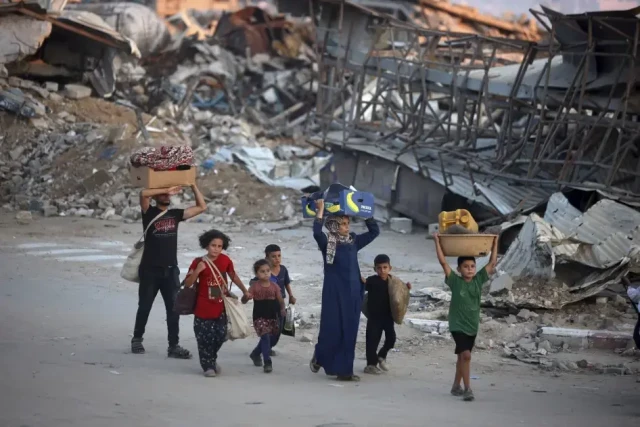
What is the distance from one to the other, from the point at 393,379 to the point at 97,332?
2956mm

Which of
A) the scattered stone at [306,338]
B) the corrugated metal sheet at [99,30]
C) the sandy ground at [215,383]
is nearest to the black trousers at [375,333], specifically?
the sandy ground at [215,383]

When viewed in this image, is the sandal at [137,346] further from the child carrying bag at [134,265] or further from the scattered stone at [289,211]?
the scattered stone at [289,211]

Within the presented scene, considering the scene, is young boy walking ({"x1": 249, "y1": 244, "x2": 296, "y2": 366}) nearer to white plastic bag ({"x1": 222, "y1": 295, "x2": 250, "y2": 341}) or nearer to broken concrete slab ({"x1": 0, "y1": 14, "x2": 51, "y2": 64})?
white plastic bag ({"x1": 222, "y1": 295, "x2": 250, "y2": 341})

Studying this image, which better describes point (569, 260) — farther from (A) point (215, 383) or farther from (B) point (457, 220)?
(A) point (215, 383)

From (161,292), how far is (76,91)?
18002mm

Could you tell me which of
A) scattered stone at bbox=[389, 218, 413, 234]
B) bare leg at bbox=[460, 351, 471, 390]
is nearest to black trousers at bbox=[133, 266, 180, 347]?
bare leg at bbox=[460, 351, 471, 390]

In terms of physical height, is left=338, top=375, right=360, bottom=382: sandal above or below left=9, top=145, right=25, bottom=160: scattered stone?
below

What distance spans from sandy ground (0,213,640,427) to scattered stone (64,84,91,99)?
1330cm

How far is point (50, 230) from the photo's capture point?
1756 centimetres

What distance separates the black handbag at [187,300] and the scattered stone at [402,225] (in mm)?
11026

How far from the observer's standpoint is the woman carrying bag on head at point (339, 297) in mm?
8078

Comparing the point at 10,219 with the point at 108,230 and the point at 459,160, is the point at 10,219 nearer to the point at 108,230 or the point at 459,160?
the point at 108,230

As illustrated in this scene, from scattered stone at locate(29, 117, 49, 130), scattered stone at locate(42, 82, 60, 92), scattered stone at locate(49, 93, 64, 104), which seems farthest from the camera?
scattered stone at locate(42, 82, 60, 92)

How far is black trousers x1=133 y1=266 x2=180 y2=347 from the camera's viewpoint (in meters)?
8.64
